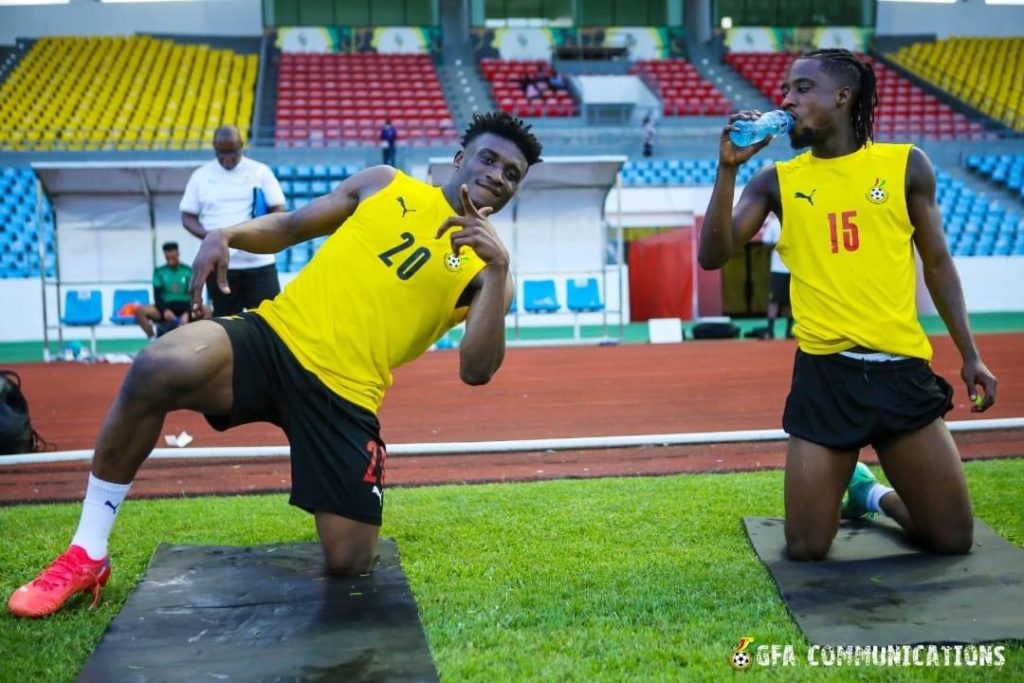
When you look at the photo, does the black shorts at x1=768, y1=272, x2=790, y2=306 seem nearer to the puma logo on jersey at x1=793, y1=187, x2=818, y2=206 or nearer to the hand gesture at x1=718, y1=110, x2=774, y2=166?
the puma logo on jersey at x1=793, y1=187, x2=818, y2=206

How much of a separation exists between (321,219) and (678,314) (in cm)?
1703

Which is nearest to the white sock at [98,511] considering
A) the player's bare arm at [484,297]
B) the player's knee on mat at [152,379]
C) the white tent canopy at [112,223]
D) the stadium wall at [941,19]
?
the player's knee on mat at [152,379]

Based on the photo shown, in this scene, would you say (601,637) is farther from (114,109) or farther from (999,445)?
(114,109)

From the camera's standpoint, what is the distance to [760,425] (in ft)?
26.6

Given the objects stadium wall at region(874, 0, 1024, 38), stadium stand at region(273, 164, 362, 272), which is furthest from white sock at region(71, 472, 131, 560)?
stadium wall at region(874, 0, 1024, 38)

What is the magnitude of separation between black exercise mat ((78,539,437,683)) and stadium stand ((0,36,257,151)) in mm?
21740

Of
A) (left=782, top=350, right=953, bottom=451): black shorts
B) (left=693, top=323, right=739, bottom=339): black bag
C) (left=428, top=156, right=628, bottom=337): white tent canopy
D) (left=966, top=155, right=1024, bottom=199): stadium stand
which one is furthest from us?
(left=966, top=155, right=1024, bottom=199): stadium stand

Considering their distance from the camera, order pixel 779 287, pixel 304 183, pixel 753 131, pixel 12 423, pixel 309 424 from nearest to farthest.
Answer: pixel 753 131
pixel 309 424
pixel 12 423
pixel 779 287
pixel 304 183

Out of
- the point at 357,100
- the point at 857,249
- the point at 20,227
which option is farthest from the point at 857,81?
the point at 357,100

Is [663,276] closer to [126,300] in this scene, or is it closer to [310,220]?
[126,300]

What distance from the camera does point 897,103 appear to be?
30.5 m

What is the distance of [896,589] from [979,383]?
3.10 feet

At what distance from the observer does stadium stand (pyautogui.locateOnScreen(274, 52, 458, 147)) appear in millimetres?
26219

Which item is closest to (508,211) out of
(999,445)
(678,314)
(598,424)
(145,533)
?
(678,314)
